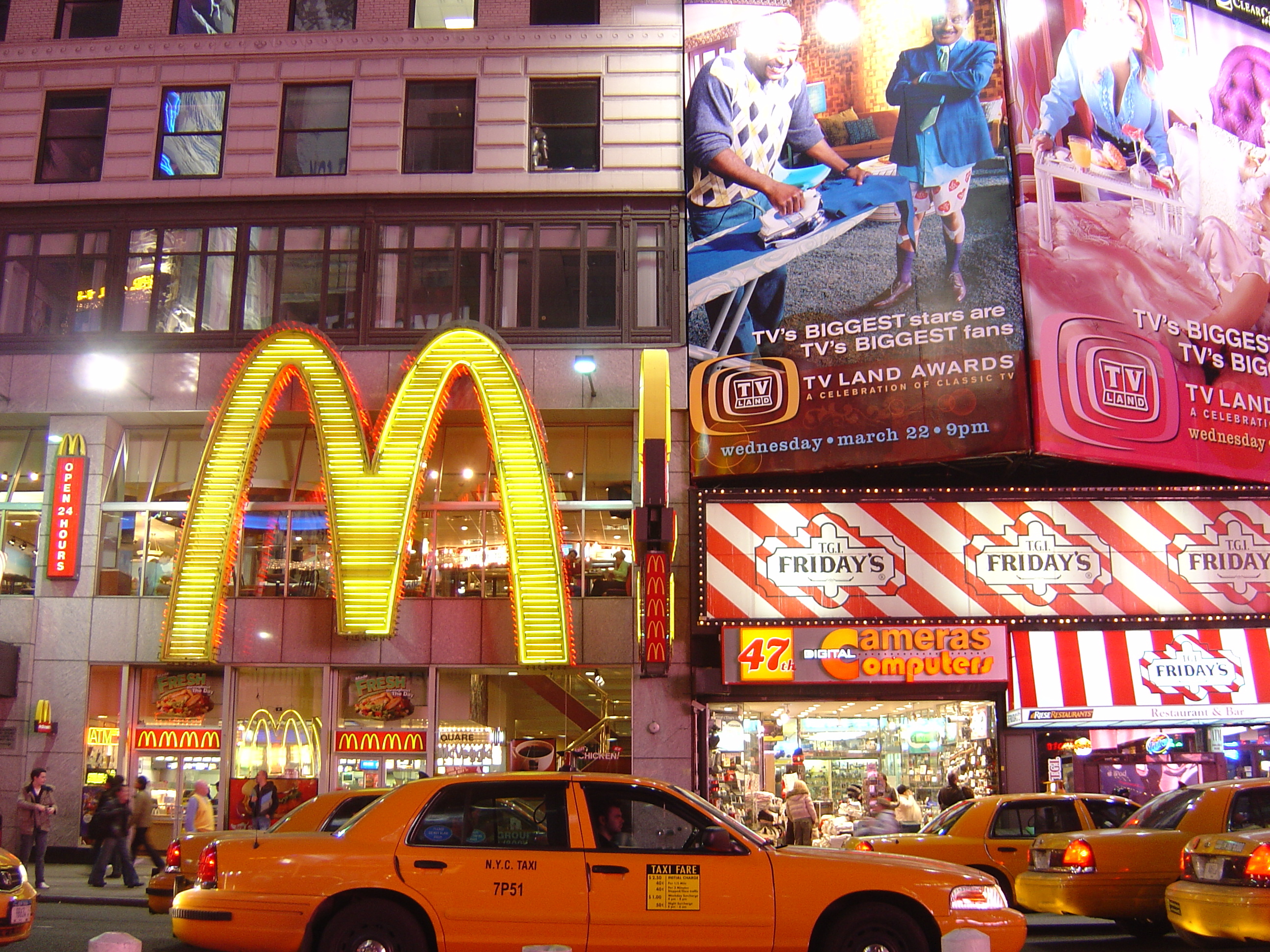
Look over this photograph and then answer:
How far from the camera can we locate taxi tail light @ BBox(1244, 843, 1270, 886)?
8922 millimetres

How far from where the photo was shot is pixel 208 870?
8.31m

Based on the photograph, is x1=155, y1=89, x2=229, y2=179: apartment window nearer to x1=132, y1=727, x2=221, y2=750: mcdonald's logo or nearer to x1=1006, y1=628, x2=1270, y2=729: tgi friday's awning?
x1=132, y1=727, x2=221, y2=750: mcdonald's logo

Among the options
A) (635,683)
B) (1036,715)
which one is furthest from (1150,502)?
(635,683)

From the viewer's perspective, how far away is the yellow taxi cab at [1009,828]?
13.1m

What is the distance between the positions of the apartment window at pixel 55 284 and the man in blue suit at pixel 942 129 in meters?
14.8

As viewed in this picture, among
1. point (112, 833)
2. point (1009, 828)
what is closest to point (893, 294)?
point (1009, 828)

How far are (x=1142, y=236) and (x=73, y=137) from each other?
67.0 ft

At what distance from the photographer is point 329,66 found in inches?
922

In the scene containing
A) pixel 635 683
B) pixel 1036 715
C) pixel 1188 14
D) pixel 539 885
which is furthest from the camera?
pixel 1188 14

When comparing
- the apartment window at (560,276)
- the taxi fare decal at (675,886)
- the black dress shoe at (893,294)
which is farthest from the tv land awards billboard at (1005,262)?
the taxi fare decal at (675,886)

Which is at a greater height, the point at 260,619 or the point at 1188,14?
the point at 1188,14

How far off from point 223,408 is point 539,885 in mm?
14935

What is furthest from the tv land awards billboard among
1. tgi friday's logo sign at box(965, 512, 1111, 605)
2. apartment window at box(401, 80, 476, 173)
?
apartment window at box(401, 80, 476, 173)

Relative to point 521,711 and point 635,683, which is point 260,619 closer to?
point 521,711
